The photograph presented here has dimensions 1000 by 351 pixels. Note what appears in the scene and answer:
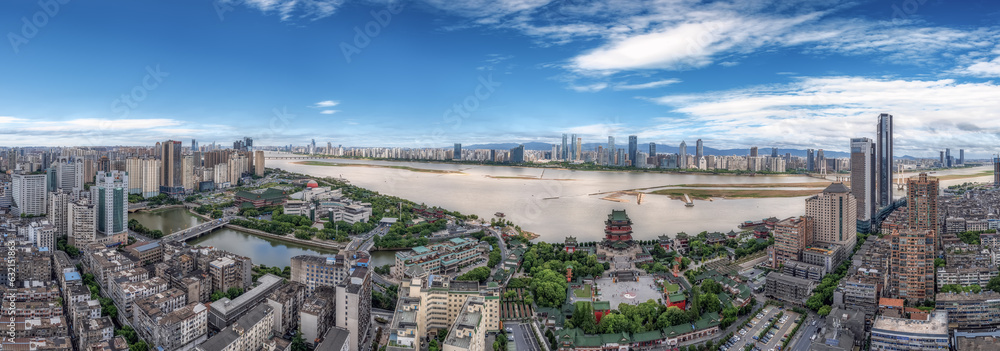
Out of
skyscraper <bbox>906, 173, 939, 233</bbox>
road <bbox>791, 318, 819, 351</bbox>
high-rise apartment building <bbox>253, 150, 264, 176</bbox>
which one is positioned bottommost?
road <bbox>791, 318, 819, 351</bbox>

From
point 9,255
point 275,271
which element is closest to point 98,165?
point 9,255

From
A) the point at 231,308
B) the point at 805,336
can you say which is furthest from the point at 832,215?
the point at 231,308

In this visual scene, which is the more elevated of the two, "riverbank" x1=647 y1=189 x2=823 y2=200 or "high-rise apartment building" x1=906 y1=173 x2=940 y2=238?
"high-rise apartment building" x1=906 y1=173 x2=940 y2=238

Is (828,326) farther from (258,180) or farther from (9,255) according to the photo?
(258,180)

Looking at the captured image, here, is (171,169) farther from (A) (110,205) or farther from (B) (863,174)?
(B) (863,174)

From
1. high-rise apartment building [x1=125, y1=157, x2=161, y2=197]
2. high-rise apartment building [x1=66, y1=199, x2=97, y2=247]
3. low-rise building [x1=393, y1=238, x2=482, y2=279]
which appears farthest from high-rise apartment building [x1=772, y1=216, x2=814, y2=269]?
high-rise apartment building [x1=125, y1=157, x2=161, y2=197]

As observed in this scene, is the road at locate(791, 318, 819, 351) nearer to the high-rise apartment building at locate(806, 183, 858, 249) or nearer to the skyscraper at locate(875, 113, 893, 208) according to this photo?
the high-rise apartment building at locate(806, 183, 858, 249)

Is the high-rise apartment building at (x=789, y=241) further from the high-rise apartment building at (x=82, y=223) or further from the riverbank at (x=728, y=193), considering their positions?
the high-rise apartment building at (x=82, y=223)
